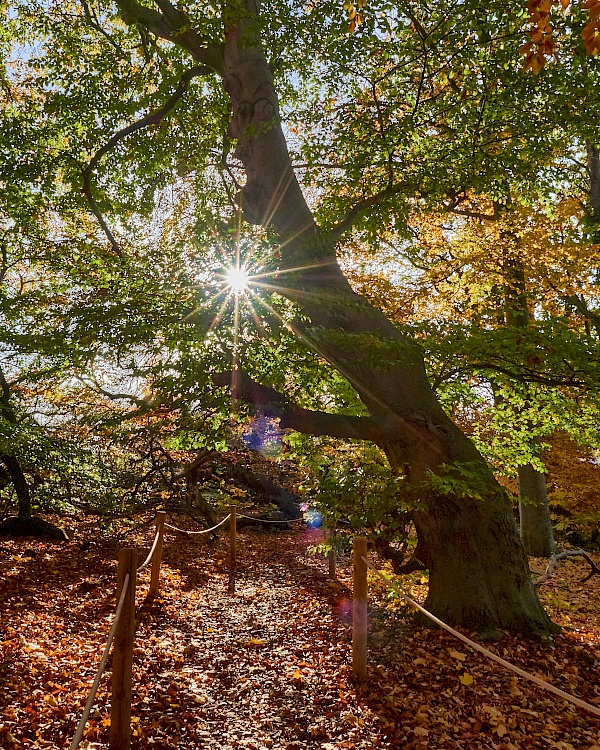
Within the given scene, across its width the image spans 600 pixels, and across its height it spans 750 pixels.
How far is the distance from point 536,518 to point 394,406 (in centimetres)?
744

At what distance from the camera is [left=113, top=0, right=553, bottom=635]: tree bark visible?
594 centimetres

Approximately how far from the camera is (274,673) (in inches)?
209

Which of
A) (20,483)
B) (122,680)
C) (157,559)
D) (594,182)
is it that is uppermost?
(594,182)

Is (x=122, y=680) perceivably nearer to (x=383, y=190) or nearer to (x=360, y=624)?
(x=360, y=624)

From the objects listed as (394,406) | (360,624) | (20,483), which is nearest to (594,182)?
(394,406)

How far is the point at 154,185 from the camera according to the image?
9.44 metres

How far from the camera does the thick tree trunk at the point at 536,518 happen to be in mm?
11531

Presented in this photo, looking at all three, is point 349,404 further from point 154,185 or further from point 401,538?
point 154,185

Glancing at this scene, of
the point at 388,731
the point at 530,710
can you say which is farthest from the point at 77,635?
the point at 530,710

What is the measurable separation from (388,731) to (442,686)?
3.48 feet

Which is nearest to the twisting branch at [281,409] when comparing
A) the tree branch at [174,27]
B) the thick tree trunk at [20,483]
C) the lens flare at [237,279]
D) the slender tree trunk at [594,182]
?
the lens flare at [237,279]

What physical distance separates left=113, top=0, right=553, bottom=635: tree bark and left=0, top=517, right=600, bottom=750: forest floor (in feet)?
1.80

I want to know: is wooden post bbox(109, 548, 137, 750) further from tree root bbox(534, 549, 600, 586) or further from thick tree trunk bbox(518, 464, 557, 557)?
thick tree trunk bbox(518, 464, 557, 557)

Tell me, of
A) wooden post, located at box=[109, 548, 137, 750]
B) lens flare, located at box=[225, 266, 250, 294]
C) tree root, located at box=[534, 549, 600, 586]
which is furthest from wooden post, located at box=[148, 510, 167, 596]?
tree root, located at box=[534, 549, 600, 586]
